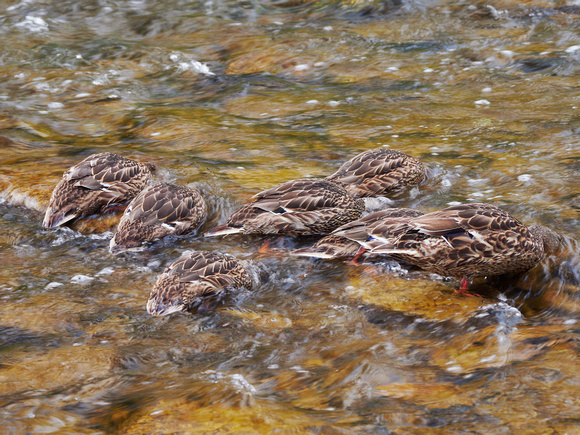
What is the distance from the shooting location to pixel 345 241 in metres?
7.25

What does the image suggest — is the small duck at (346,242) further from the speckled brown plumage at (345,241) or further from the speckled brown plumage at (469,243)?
the speckled brown plumage at (469,243)

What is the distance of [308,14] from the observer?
17.8 meters

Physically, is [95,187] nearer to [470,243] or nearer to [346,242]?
[346,242]

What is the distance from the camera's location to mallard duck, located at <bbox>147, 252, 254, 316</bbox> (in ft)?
20.6

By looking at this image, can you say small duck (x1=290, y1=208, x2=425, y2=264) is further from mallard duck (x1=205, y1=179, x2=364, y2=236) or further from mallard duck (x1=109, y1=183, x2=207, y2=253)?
mallard duck (x1=109, y1=183, x2=207, y2=253)

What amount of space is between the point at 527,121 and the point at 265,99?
4943 mm

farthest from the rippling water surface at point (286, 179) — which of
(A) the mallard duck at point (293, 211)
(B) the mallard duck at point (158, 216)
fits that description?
(A) the mallard duck at point (293, 211)

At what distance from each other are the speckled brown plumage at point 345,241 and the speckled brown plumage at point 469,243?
44 centimetres

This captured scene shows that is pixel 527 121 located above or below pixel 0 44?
below

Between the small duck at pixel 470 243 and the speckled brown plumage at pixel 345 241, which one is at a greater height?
the small duck at pixel 470 243

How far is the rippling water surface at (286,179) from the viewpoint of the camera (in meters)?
4.61

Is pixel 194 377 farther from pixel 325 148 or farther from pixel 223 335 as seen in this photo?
pixel 325 148

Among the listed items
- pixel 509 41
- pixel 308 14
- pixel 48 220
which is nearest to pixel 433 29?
pixel 509 41

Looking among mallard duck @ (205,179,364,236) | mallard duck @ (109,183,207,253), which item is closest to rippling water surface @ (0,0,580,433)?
mallard duck @ (109,183,207,253)
